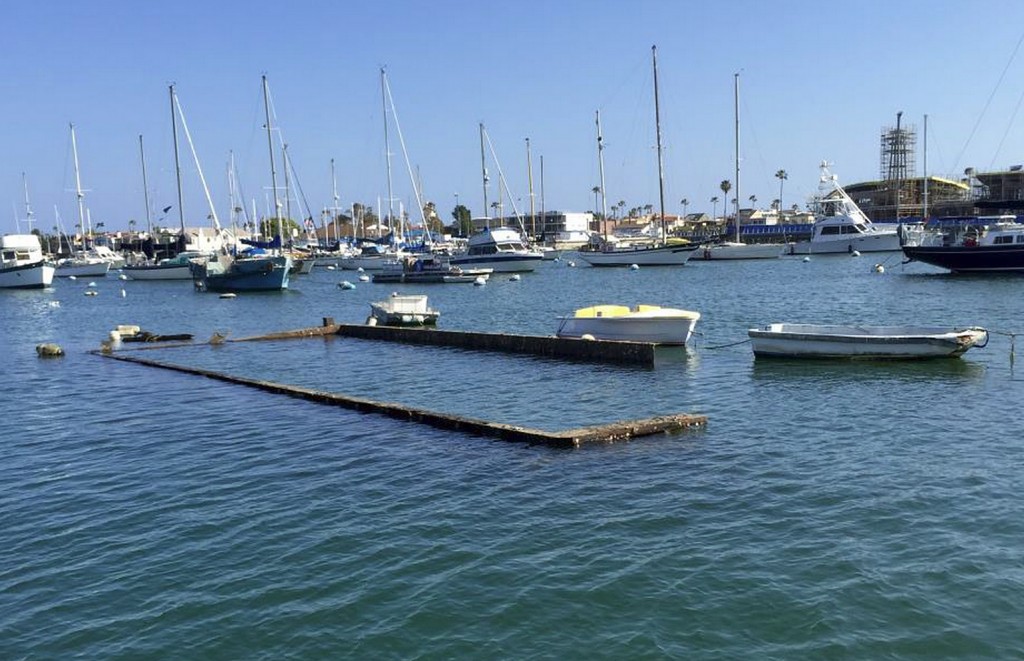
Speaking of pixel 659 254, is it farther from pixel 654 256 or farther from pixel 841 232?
pixel 841 232

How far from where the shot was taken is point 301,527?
1125cm

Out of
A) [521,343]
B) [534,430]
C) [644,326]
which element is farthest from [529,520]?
[644,326]

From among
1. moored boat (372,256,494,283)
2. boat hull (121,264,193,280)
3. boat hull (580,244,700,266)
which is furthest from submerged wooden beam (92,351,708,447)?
boat hull (121,264,193,280)

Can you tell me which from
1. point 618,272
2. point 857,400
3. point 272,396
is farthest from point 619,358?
point 618,272

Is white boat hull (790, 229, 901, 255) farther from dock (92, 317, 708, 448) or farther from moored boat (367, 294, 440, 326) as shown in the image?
dock (92, 317, 708, 448)

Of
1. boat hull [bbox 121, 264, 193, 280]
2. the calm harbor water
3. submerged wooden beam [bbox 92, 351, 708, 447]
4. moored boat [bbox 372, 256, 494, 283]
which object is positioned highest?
boat hull [bbox 121, 264, 193, 280]

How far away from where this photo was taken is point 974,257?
56.2 meters

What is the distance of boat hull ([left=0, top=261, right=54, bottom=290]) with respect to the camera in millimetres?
79188

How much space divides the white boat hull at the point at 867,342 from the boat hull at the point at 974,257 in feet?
121

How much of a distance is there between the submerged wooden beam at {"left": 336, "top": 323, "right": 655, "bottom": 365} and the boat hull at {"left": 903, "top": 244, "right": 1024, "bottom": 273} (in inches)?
1606

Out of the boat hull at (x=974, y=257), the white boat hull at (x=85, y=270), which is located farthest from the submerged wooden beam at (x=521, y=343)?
the white boat hull at (x=85, y=270)

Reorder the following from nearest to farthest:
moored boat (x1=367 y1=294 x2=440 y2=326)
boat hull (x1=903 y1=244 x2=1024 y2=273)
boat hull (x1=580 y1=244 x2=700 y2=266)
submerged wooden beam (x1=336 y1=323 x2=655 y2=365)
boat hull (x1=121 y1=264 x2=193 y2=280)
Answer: submerged wooden beam (x1=336 y1=323 x2=655 y2=365) < moored boat (x1=367 y1=294 x2=440 y2=326) < boat hull (x1=903 y1=244 x2=1024 y2=273) < boat hull (x1=121 y1=264 x2=193 y2=280) < boat hull (x1=580 y1=244 x2=700 y2=266)

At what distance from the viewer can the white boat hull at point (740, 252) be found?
9981 cm

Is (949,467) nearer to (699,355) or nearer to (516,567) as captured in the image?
(516,567)
